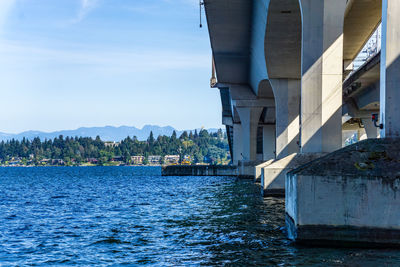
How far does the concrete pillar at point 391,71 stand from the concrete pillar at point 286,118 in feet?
105

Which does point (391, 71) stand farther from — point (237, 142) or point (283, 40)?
point (237, 142)

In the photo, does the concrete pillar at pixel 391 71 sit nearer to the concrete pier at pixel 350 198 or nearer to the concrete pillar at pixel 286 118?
the concrete pier at pixel 350 198

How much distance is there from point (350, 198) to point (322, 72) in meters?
11.8

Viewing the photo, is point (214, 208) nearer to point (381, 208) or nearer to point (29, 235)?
point (29, 235)

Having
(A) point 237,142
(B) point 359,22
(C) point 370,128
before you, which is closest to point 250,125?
(C) point 370,128

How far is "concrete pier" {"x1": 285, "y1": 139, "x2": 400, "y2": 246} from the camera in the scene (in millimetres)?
14203

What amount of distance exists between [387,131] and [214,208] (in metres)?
16.1

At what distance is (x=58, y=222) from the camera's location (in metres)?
27.3

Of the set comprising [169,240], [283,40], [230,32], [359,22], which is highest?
[359,22]

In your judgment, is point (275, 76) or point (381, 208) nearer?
point (381, 208)

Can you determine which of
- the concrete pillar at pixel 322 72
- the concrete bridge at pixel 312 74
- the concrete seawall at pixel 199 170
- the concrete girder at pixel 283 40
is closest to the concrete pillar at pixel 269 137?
the concrete seawall at pixel 199 170

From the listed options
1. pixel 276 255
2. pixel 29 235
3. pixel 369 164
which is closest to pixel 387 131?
pixel 369 164

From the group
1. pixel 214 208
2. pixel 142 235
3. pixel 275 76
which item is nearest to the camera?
pixel 142 235

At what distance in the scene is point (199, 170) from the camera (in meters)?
103
